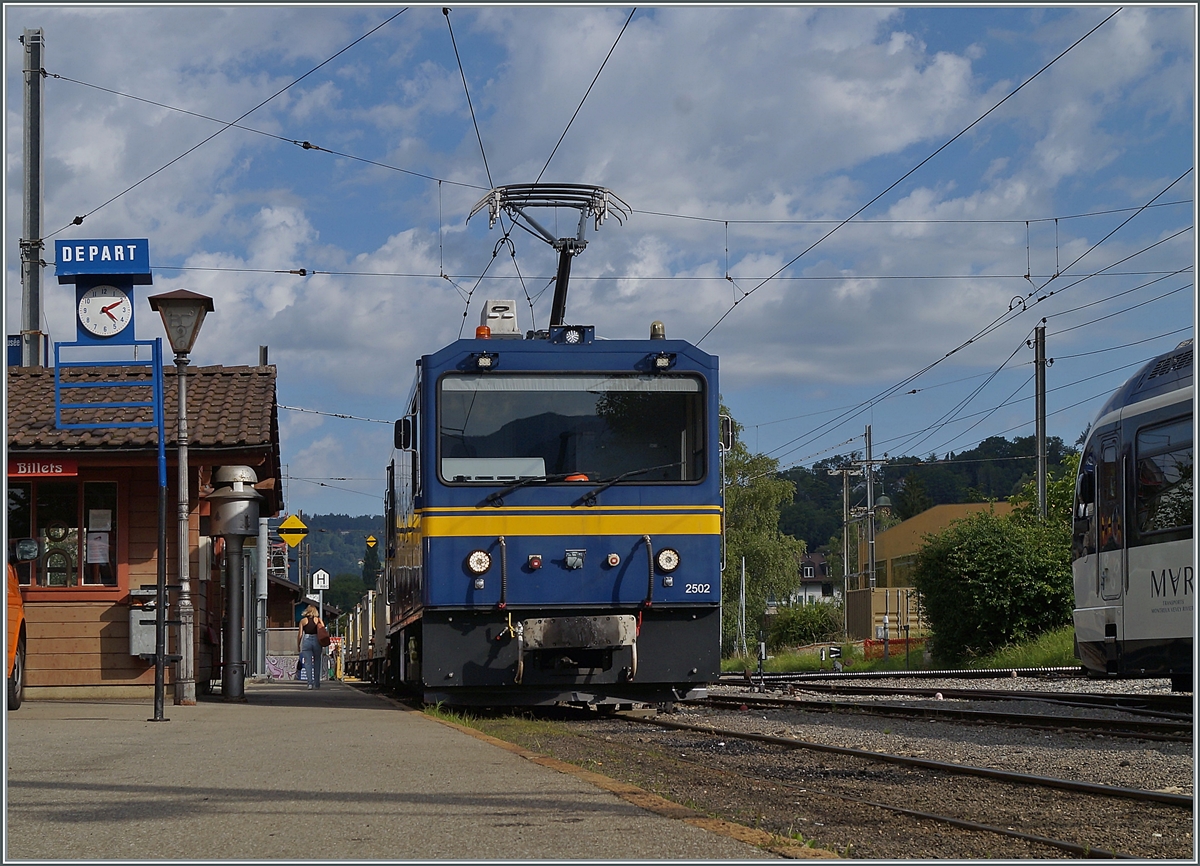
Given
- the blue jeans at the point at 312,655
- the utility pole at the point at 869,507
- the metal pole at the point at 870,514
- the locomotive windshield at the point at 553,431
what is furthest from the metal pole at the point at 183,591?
the utility pole at the point at 869,507

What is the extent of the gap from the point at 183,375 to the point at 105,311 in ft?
14.9

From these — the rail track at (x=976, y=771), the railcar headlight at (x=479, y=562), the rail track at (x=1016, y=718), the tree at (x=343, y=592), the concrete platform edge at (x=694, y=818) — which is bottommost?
the tree at (x=343, y=592)

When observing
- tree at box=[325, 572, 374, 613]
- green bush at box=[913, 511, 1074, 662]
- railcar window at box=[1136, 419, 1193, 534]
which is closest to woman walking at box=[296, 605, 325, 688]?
green bush at box=[913, 511, 1074, 662]

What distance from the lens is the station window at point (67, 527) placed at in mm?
16719

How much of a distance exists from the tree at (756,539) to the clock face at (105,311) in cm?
4418

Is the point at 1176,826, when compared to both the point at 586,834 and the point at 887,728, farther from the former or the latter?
the point at 887,728

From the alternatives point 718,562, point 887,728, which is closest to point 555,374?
point 718,562

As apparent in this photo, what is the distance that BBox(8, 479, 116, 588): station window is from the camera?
16.7 metres

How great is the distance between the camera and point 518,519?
12.5 m

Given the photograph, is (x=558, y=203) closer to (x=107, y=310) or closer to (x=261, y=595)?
(x=107, y=310)

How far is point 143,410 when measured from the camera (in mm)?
17188

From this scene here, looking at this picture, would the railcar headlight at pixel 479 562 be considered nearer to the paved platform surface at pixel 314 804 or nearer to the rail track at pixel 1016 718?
the paved platform surface at pixel 314 804

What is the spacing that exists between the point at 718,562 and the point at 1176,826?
690 centimetres

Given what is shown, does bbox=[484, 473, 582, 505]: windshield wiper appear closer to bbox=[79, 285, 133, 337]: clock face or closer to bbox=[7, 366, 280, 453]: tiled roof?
bbox=[7, 366, 280, 453]: tiled roof
